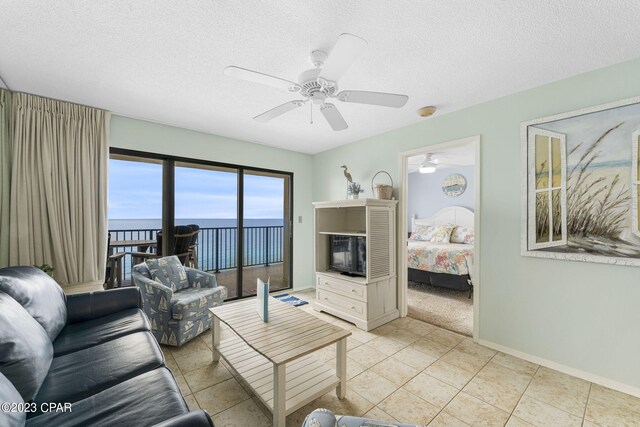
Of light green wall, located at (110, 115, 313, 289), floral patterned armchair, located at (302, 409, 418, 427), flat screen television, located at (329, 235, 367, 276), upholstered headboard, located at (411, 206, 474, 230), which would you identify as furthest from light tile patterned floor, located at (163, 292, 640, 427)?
upholstered headboard, located at (411, 206, 474, 230)

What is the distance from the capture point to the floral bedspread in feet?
13.0

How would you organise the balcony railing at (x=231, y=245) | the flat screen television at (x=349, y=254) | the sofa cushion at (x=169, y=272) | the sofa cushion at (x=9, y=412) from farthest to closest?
the balcony railing at (x=231, y=245), the flat screen television at (x=349, y=254), the sofa cushion at (x=169, y=272), the sofa cushion at (x=9, y=412)

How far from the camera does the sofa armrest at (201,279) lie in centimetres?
311

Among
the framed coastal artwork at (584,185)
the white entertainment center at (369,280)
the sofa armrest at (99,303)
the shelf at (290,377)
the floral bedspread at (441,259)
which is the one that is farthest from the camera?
the floral bedspread at (441,259)

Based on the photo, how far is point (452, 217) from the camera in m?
5.93

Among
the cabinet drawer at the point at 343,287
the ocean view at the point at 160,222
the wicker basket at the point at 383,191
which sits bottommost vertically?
the cabinet drawer at the point at 343,287

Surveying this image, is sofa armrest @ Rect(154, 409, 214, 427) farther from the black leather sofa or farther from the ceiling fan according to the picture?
the ceiling fan

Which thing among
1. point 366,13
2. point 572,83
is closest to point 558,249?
point 572,83

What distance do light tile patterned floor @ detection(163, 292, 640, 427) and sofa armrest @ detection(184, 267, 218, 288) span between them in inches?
27.0

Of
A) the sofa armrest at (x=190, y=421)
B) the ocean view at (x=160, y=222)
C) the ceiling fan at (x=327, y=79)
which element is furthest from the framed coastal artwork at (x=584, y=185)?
the ocean view at (x=160, y=222)

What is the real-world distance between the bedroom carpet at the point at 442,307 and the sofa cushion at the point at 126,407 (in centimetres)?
291

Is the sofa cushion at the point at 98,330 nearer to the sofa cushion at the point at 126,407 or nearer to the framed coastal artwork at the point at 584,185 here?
the sofa cushion at the point at 126,407

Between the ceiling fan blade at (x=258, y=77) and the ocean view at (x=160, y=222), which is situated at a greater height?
the ceiling fan blade at (x=258, y=77)

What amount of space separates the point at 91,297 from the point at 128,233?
2.13m
